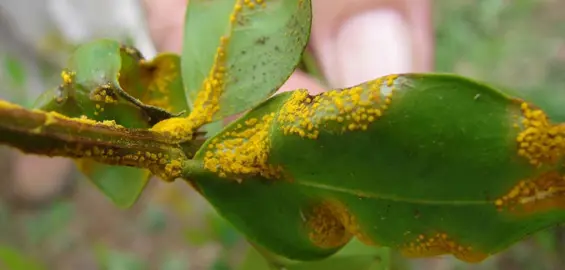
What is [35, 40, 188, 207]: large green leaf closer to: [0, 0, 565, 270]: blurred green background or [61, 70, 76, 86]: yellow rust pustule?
[61, 70, 76, 86]: yellow rust pustule

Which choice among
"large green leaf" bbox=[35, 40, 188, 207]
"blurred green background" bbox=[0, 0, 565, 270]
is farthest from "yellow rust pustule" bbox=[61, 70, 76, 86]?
"blurred green background" bbox=[0, 0, 565, 270]

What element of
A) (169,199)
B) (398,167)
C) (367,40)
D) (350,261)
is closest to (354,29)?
(367,40)

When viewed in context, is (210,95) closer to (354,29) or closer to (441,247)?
(441,247)

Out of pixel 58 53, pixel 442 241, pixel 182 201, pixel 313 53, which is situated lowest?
pixel 182 201

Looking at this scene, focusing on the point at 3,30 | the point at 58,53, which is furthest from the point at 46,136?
the point at 3,30

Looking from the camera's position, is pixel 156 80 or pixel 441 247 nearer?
pixel 441 247

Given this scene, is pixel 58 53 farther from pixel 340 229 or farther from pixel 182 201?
pixel 340 229
